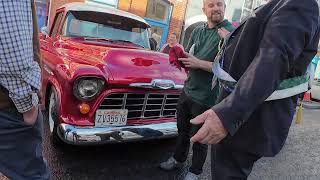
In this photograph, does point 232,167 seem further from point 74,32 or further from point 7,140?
point 74,32

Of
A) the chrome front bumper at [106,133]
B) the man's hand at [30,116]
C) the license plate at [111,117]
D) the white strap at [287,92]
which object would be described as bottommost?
the chrome front bumper at [106,133]

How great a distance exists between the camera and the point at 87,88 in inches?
139

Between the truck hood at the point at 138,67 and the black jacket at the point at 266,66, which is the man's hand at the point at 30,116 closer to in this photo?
the black jacket at the point at 266,66

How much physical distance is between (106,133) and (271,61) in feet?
8.02

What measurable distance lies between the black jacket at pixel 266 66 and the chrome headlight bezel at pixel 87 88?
1.98m

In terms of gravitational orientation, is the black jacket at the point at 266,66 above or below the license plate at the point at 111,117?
above

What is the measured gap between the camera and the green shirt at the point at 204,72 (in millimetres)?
3217

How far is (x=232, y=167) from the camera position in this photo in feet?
5.89

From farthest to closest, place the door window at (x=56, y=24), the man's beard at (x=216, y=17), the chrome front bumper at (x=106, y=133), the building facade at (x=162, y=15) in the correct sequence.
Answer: the building facade at (x=162, y=15)
the door window at (x=56, y=24)
the chrome front bumper at (x=106, y=133)
the man's beard at (x=216, y=17)

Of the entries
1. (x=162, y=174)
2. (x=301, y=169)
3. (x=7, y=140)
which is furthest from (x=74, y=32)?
(x=301, y=169)

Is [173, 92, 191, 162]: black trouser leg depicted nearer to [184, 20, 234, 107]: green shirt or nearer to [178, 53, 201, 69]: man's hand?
[184, 20, 234, 107]: green shirt

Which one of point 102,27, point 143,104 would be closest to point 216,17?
point 143,104

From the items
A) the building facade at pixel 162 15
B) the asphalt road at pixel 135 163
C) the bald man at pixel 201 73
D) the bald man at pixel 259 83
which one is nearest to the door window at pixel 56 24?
the asphalt road at pixel 135 163

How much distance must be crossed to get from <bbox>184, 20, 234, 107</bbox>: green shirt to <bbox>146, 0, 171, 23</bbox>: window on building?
35.7 ft
